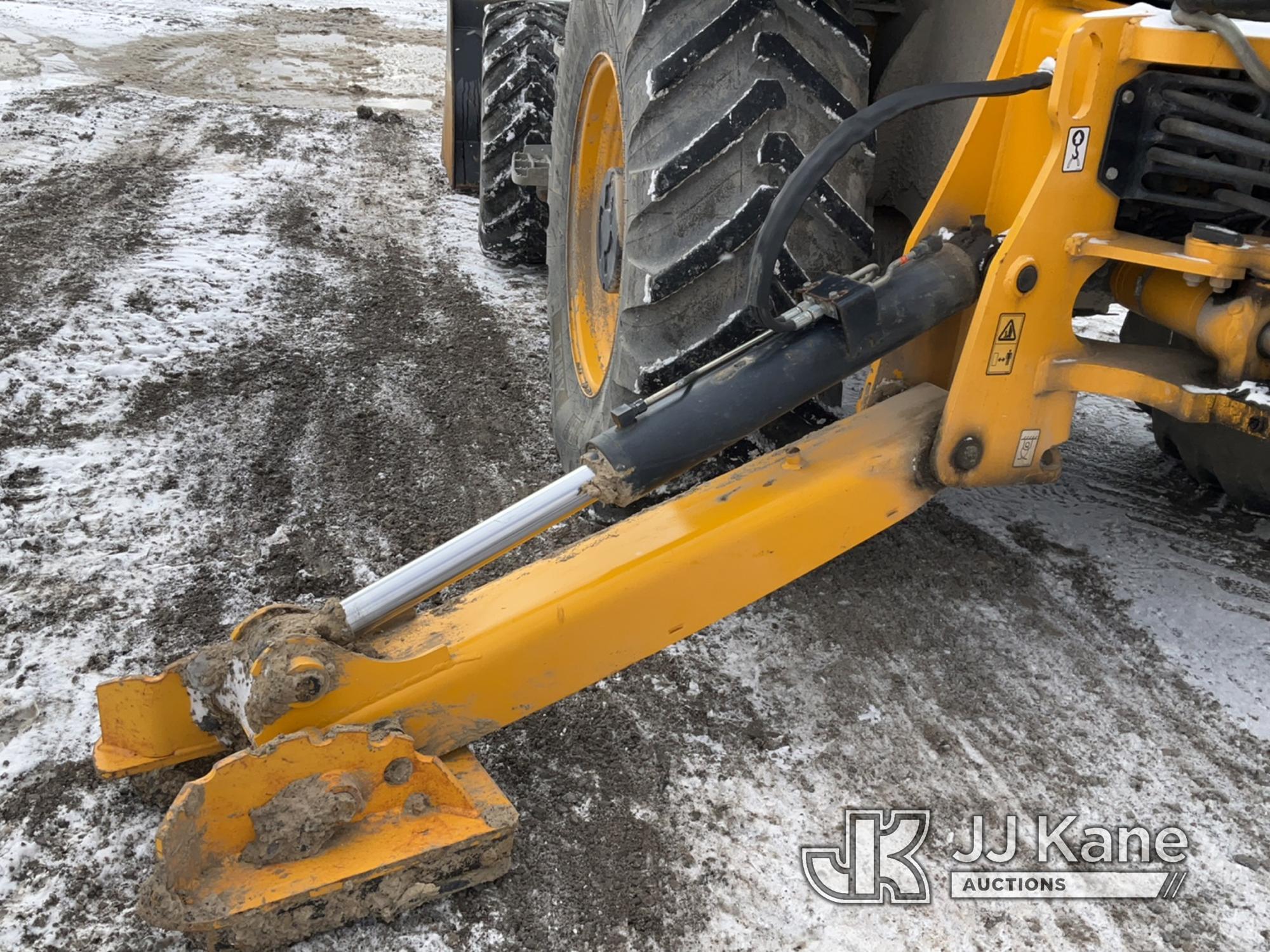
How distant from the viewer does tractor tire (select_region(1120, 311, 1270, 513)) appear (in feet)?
10.1

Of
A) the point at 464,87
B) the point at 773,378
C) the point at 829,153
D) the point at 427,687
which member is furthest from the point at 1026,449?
the point at 464,87

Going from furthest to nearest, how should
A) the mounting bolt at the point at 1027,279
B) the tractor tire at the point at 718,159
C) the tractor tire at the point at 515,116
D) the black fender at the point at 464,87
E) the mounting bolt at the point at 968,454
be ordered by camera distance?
the black fender at the point at 464,87, the tractor tire at the point at 515,116, the tractor tire at the point at 718,159, the mounting bolt at the point at 968,454, the mounting bolt at the point at 1027,279

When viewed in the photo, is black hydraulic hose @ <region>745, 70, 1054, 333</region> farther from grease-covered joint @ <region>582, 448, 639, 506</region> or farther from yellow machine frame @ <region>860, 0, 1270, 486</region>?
grease-covered joint @ <region>582, 448, 639, 506</region>

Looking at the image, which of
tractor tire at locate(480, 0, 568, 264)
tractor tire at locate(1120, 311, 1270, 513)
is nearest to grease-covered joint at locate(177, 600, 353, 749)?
tractor tire at locate(1120, 311, 1270, 513)

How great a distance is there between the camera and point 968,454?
7.03 ft

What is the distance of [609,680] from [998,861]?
3.04 feet

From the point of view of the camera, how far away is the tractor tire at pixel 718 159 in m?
2.29

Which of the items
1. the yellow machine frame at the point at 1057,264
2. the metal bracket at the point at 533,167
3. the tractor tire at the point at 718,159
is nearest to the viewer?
the yellow machine frame at the point at 1057,264

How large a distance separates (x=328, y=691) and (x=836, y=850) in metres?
1.01

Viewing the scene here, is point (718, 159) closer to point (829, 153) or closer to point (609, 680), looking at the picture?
point (829, 153)

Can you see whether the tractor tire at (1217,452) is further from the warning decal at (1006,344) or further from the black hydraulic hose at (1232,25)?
the black hydraulic hose at (1232,25)

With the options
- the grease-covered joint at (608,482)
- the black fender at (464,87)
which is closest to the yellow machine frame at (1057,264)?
the grease-covered joint at (608,482)

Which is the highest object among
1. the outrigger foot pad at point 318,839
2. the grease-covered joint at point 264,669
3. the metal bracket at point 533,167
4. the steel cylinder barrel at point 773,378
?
the steel cylinder barrel at point 773,378

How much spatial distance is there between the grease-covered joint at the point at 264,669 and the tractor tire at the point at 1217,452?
7.23 feet
